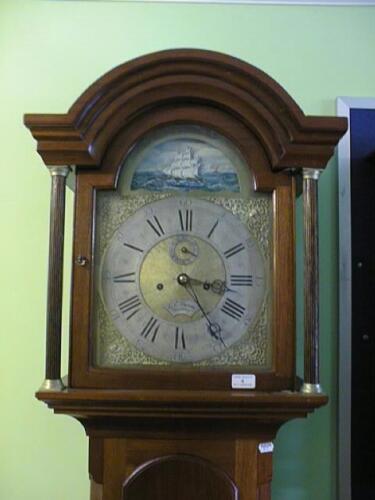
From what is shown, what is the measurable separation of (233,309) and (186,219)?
7.7 inches

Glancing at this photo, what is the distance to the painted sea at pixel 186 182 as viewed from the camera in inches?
38.2

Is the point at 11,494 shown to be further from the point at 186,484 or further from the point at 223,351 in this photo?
the point at 223,351

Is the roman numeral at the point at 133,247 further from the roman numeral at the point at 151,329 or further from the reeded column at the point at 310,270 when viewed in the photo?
the reeded column at the point at 310,270

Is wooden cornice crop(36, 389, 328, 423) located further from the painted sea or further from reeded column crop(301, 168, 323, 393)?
the painted sea

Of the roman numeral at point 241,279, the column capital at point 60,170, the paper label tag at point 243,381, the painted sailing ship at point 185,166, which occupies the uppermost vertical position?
the painted sailing ship at point 185,166

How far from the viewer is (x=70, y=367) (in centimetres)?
92

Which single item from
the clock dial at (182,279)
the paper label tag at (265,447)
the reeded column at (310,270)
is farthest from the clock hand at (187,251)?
the paper label tag at (265,447)

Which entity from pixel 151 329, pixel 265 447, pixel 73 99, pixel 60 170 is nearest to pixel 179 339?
pixel 151 329

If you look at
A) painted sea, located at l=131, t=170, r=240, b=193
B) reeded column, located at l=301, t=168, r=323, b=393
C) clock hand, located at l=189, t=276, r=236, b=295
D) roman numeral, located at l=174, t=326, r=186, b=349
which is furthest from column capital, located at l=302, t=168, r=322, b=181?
roman numeral, located at l=174, t=326, r=186, b=349

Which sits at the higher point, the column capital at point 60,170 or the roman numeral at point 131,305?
the column capital at point 60,170

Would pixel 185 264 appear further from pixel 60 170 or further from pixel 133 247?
pixel 60 170

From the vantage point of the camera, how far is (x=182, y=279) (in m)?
0.95

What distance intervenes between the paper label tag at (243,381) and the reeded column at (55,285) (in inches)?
12.5

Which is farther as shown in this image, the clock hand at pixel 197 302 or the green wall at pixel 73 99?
the green wall at pixel 73 99
